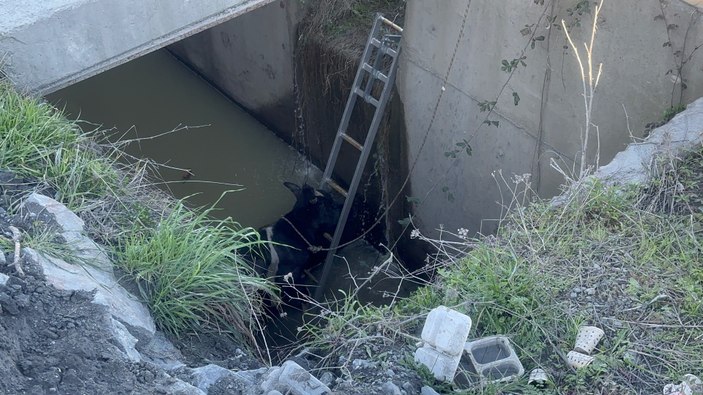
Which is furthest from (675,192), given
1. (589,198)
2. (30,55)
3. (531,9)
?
(30,55)

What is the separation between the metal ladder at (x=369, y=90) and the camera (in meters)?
5.97

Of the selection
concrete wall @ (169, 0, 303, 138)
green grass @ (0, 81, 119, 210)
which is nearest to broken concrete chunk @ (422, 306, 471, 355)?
green grass @ (0, 81, 119, 210)

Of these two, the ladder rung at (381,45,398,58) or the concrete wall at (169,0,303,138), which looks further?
the concrete wall at (169,0,303,138)

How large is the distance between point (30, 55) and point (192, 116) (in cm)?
392

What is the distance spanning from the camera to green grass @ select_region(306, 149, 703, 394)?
3.09 meters

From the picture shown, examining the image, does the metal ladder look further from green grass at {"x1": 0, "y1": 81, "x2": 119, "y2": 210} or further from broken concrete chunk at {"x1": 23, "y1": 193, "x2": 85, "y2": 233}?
broken concrete chunk at {"x1": 23, "y1": 193, "x2": 85, "y2": 233}

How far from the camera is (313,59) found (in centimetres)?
693

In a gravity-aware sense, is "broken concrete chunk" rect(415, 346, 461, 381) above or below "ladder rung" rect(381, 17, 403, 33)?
→ below

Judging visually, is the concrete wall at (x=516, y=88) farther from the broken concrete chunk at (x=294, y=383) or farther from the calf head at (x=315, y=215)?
the broken concrete chunk at (x=294, y=383)

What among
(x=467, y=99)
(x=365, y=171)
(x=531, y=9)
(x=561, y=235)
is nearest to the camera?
(x=561, y=235)

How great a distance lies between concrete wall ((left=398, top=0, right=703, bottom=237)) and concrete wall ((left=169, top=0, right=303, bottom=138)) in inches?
61.7

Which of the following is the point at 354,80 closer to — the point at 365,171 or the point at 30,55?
the point at 365,171

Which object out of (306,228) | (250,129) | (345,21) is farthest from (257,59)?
(306,228)

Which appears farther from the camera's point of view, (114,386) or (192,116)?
(192,116)
